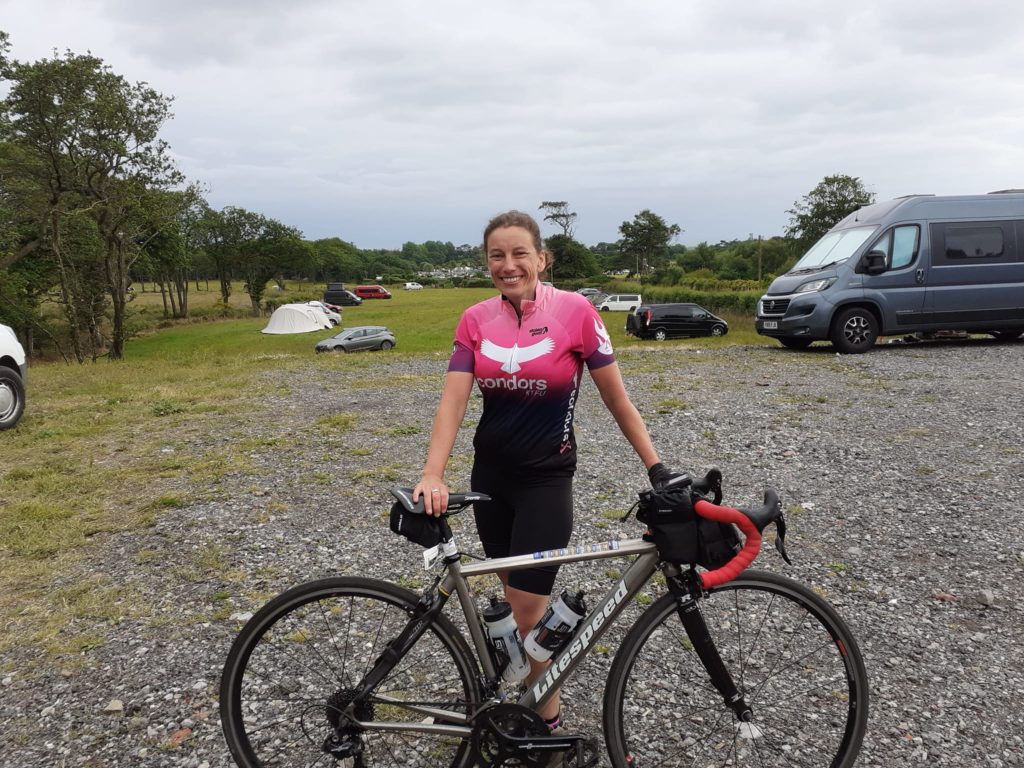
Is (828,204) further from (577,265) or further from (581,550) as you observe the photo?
(581,550)

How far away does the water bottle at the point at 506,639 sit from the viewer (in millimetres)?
2396

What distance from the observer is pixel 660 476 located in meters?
2.35

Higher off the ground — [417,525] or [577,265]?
[577,265]

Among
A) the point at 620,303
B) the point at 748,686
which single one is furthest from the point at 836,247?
the point at 620,303

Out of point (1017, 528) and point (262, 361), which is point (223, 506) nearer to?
point (1017, 528)

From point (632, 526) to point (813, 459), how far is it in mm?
2838

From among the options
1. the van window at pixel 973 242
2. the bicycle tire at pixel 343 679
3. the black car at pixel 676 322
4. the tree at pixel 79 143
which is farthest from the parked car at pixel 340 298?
the bicycle tire at pixel 343 679

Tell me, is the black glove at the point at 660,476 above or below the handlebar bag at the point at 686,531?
above

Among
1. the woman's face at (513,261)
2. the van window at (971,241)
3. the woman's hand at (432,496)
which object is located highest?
the van window at (971,241)

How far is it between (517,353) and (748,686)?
1.78 meters

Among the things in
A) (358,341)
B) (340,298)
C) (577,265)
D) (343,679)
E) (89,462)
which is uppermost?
(577,265)

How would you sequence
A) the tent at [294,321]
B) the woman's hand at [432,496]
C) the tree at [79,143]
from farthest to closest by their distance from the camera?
the tent at [294,321]
the tree at [79,143]
the woman's hand at [432,496]

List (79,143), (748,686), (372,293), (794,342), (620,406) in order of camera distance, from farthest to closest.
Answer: (372,293) → (79,143) → (794,342) → (748,686) → (620,406)

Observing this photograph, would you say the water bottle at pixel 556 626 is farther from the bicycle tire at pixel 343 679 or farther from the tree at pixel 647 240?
the tree at pixel 647 240
